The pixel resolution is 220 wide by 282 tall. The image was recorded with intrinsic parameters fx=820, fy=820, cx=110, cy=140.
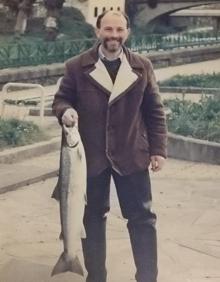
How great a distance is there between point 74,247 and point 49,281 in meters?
0.94

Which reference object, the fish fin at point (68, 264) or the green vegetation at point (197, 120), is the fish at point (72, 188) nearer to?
the fish fin at point (68, 264)

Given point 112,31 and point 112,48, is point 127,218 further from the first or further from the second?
point 112,31

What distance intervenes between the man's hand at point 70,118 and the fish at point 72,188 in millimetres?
30

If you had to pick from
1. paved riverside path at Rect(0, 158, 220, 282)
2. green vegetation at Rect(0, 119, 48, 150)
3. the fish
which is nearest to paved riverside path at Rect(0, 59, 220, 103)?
green vegetation at Rect(0, 119, 48, 150)

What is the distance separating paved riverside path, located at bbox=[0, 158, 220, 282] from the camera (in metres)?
6.15

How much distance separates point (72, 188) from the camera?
4891 millimetres

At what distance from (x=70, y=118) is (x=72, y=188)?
0.44m

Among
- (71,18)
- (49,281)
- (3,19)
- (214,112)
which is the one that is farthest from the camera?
(71,18)

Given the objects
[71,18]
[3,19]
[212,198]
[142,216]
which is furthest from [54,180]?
[71,18]

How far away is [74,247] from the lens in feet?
16.5

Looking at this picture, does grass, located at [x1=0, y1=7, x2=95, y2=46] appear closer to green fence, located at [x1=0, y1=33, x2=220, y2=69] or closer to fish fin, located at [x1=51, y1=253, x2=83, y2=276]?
green fence, located at [x1=0, y1=33, x2=220, y2=69]

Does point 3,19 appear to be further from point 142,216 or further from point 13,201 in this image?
point 142,216

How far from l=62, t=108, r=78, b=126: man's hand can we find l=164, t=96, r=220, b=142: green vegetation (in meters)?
6.96

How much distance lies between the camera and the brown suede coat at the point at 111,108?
503 cm
